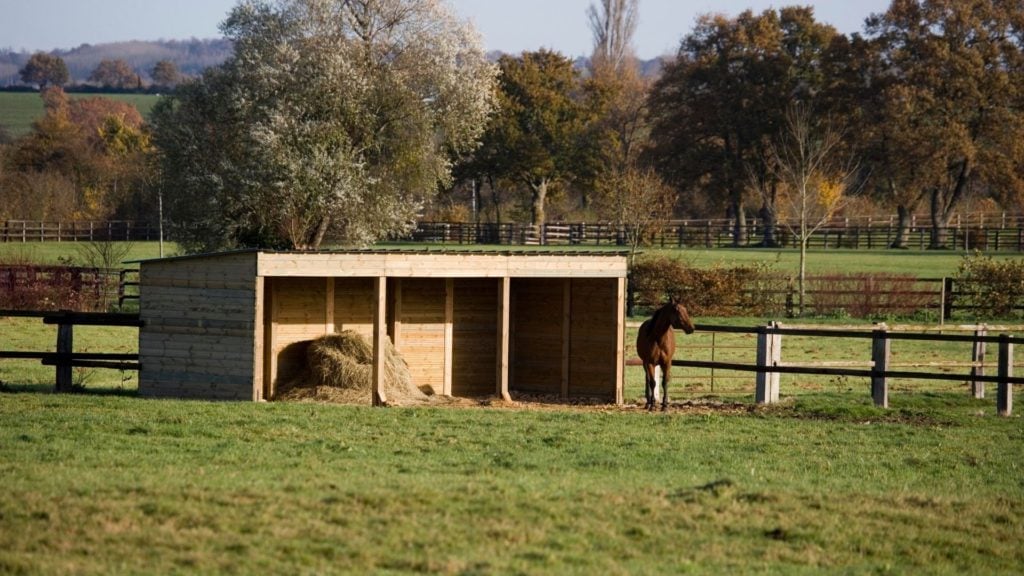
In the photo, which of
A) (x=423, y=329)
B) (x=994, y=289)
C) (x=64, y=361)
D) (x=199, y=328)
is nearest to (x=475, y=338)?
(x=423, y=329)

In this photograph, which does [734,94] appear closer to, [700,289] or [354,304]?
[700,289]

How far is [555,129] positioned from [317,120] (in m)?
36.5

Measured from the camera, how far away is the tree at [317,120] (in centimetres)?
3612

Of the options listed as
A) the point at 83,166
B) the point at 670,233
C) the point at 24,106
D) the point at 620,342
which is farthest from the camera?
the point at 24,106

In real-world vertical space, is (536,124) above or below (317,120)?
above

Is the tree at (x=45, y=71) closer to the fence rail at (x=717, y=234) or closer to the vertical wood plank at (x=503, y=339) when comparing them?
the fence rail at (x=717, y=234)

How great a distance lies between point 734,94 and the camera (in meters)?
64.6

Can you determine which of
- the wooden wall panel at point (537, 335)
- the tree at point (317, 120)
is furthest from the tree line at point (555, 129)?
the wooden wall panel at point (537, 335)

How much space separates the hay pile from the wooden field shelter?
13.2 inches

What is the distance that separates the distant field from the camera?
401ft

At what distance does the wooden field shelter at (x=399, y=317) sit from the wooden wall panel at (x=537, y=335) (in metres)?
0.02

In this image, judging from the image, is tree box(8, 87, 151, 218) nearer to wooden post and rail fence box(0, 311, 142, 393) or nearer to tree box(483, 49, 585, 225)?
tree box(483, 49, 585, 225)

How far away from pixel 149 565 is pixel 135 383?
1294 cm

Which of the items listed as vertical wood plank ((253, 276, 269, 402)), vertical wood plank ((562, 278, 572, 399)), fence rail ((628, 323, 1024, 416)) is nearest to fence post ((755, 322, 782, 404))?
fence rail ((628, 323, 1024, 416))
